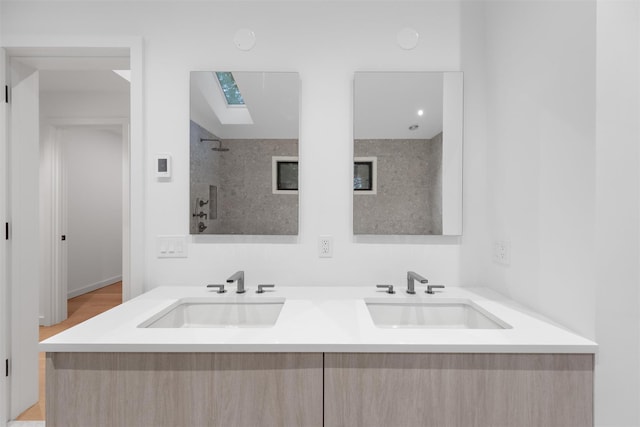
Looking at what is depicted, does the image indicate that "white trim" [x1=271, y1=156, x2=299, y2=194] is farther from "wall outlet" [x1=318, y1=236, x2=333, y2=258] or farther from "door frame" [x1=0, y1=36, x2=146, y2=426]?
"door frame" [x1=0, y1=36, x2=146, y2=426]

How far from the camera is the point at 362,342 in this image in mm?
981

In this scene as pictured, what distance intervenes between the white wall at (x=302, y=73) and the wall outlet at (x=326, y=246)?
3 centimetres

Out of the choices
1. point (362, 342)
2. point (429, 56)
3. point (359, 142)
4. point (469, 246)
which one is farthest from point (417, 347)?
point (429, 56)

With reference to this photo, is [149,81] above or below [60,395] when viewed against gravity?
above

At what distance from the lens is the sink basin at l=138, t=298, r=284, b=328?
148 cm

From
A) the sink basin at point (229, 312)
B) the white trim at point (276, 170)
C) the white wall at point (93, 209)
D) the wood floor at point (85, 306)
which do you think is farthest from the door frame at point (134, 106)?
the white wall at point (93, 209)

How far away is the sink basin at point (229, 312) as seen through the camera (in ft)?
4.84

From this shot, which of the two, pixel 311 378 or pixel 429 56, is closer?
pixel 311 378

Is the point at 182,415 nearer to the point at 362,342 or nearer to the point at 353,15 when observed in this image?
the point at 362,342

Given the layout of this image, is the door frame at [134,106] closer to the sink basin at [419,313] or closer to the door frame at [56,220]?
the sink basin at [419,313]

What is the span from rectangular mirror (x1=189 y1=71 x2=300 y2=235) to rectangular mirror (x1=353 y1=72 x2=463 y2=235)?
0.38m

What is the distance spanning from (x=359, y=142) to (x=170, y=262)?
1.18 metres

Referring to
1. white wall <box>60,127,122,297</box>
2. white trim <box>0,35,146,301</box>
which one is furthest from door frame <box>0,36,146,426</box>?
white wall <box>60,127,122,297</box>

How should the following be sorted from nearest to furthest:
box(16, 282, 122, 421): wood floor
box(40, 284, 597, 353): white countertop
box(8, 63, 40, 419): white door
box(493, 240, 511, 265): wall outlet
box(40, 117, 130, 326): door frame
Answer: box(40, 284, 597, 353): white countertop, box(493, 240, 511, 265): wall outlet, box(8, 63, 40, 419): white door, box(16, 282, 122, 421): wood floor, box(40, 117, 130, 326): door frame
